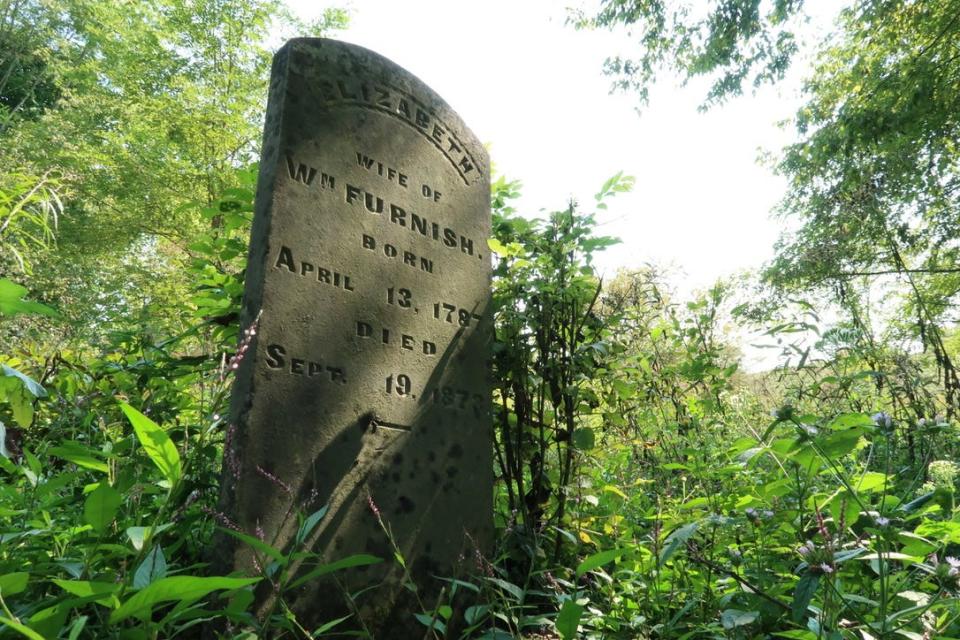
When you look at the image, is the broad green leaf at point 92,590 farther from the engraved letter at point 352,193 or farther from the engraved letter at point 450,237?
the engraved letter at point 450,237

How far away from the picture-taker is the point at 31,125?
12.2 metres

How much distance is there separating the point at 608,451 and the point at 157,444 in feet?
7.78

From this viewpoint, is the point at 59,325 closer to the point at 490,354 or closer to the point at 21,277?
the point at 21,277

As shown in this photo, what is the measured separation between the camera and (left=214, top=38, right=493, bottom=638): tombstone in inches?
68.9

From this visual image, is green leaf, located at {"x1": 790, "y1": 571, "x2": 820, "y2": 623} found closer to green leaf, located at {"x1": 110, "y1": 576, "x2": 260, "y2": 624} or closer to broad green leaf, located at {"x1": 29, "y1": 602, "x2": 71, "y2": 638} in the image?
green leaf, located at {"x1": 110, "y1": 576, "x2": 260, "y2": 624}

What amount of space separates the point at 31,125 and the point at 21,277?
6.36m

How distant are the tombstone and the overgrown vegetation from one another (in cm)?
12

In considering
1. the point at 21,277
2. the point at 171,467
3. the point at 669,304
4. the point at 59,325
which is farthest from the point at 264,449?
the point at 21,277

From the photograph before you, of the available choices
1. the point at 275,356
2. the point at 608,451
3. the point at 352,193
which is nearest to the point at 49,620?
the point at 275,356

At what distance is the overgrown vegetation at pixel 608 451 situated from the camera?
1.15 metres

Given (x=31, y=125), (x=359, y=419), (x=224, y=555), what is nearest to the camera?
(x=224, y=555)

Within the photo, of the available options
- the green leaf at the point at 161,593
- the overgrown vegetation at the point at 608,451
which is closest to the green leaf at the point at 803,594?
the overgrown vegetation at the point at 608,451

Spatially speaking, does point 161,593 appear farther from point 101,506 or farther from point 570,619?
point 570,619

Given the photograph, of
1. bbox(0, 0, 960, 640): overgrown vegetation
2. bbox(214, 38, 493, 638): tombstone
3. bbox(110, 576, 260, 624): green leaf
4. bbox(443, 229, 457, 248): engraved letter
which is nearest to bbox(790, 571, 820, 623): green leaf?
bbox(0, 0, 960, 640): overgrown vegetation
